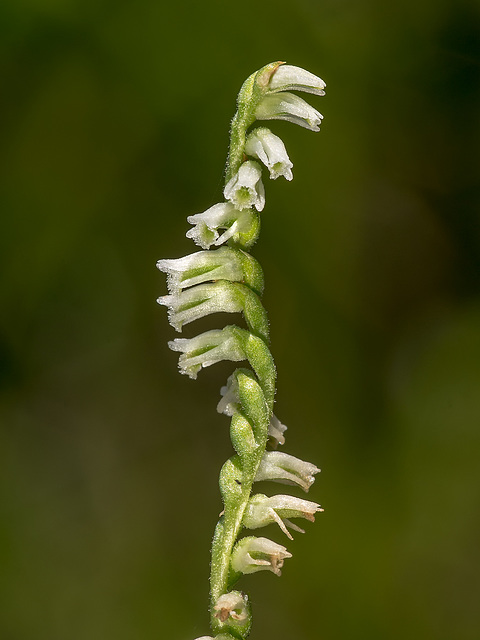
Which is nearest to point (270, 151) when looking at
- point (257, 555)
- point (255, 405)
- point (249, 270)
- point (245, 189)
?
point (245, 189)

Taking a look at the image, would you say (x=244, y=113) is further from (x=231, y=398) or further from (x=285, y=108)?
(x=231, y=398)

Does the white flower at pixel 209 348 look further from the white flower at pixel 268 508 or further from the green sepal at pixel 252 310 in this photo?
the white flower at pixel 268 508

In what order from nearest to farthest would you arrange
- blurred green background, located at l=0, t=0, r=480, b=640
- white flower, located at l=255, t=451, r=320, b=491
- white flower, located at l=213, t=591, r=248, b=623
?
1. white flower, located at l=213, t=591, r=248, b=623
2. white flower, located at l=255, t=451, r=320, b=491
3. blurred green background, located at l=0, t=0, r=480, b=640

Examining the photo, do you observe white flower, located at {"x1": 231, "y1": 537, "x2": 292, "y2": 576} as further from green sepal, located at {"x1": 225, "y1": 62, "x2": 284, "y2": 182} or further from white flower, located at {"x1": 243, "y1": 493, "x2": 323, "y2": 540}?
green sepal, located at {"x1": 225, "y1": 62, "x2": 284, "y2": 182}

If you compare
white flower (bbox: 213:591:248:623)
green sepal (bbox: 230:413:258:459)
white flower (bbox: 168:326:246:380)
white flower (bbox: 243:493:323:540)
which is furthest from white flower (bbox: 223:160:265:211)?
white flower (bbox: 213:591:248:623)

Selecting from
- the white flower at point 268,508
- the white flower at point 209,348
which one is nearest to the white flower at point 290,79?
the white flower at point 209,348
